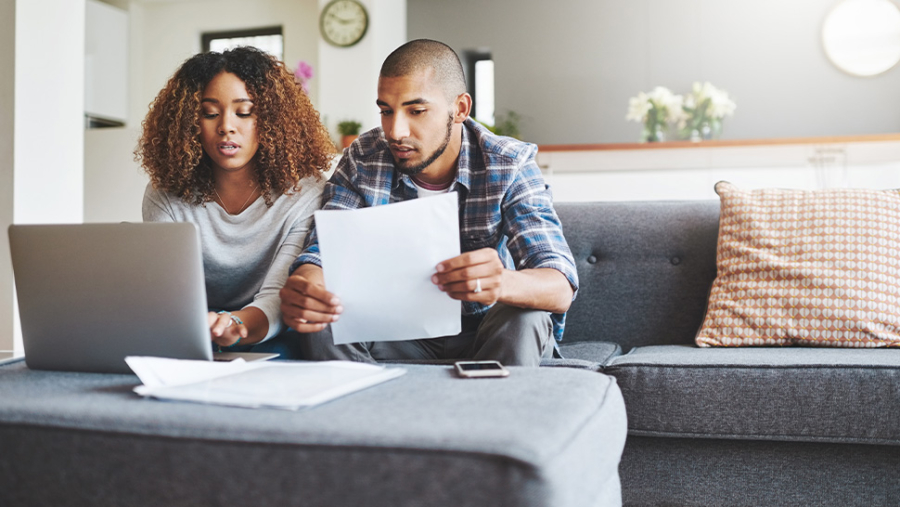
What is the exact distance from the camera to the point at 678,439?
5.04ft

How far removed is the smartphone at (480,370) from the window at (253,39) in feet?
17.0

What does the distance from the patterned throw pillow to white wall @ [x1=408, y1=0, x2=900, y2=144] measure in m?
3.66

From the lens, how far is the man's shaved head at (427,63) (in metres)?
1.68

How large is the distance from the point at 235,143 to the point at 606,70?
168 inches

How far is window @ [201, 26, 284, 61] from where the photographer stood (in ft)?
19.5

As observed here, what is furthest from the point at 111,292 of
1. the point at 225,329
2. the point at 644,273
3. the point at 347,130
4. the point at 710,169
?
the point at 710,169

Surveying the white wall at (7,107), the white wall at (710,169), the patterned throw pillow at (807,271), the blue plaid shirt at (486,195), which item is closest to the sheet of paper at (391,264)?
the blue plaid shirt at (486,195)

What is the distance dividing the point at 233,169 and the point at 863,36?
4720mm

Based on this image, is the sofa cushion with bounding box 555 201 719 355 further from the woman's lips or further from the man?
the woman's lips

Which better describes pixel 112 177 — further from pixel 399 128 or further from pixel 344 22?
pixel 399 128

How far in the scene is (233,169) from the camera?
1862 millimetres

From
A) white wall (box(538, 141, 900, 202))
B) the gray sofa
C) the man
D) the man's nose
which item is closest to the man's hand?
the man

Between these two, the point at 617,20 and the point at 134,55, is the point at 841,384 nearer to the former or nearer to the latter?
the point at 617,20

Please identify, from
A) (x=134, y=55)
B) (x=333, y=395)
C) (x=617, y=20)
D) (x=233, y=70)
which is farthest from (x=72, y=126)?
(x=617, y=20)
